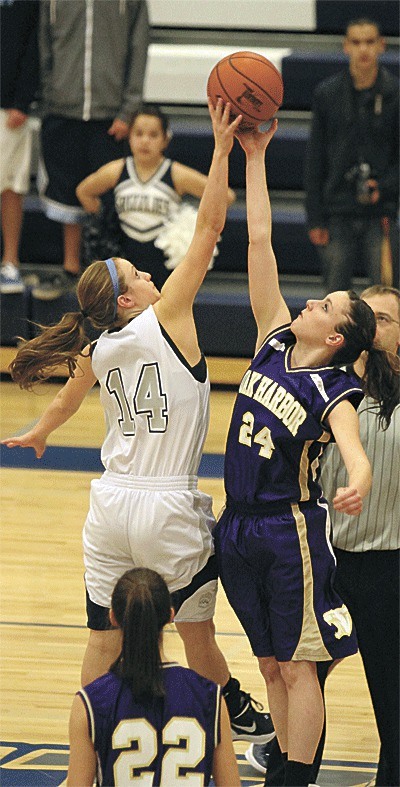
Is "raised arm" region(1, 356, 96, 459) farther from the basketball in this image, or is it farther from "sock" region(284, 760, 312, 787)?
"sock" region(284, 760, 312, 787)

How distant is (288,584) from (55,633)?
1980 mm

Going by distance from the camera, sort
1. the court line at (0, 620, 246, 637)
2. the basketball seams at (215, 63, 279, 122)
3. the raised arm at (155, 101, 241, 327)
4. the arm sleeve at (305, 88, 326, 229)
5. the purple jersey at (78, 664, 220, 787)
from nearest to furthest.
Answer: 1. the purple jersey at (78, 664, 220, 787)
2. the raised arm at (155, 101, 241, 327)
3. the basketball seams at (215, 63, 279, 122)
4. the court line at (0, 620, 246, 637)
5. the arm sleeve at (305, 88, 326, 229)

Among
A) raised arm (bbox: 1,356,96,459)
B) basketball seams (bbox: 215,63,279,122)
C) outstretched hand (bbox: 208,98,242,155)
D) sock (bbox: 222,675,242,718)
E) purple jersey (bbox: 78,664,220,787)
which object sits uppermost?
basketball seams (bbox: 215,63,279,122)

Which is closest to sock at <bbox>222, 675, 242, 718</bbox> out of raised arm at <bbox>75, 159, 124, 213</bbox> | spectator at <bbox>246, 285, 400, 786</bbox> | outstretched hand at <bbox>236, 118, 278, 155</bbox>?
spectator at <bbox>246, 285, 400, 786</bbox>

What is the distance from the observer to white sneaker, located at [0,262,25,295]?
376 inches

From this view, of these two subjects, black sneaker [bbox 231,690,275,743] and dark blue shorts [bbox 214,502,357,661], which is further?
black sneaker [bbox 231,690,275,743]

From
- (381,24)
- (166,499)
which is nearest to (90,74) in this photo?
(381,24)

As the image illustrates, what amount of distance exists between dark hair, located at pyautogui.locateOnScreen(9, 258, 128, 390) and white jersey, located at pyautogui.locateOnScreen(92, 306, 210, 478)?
0.28ft

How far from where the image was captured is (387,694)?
12.7 feet

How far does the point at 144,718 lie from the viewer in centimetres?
281

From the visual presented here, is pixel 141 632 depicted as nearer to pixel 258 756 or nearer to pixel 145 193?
pixel 258 756

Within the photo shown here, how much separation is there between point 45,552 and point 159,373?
274cm

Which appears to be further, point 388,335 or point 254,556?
point 388,335

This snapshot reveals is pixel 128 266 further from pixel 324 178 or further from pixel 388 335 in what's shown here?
pixel 324 178
